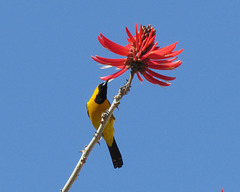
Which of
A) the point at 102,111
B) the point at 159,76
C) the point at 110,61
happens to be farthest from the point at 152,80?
the point at 102,111

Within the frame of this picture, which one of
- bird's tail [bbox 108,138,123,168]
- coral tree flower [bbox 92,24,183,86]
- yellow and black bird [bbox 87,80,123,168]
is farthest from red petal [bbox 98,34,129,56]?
bird's tail [bbox 108,138,123,168]

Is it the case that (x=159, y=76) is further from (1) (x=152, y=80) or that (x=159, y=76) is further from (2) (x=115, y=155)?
(2) (x=115, y=155)

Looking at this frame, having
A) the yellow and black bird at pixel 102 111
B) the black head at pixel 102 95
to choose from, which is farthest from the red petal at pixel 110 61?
the black head at pixel 102 95

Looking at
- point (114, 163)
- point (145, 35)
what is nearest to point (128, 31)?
point (145, 35)

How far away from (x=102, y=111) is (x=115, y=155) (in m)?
1.10

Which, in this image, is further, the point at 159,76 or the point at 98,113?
the point at 98,113

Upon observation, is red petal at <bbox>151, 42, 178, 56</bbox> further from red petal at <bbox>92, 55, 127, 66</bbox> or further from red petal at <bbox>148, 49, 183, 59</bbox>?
red petal at <bbox>92, 55, 127, 66</bbox>

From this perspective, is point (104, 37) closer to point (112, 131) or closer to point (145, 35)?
point (145, 35)

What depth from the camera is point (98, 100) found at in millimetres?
6461

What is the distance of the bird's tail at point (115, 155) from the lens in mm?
6863

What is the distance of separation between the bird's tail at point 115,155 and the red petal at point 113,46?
447cm

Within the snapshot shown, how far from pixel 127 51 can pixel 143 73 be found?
0.23m

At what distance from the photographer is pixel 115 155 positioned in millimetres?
6977

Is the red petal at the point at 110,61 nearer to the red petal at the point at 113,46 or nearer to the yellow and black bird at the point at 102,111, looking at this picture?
the red petal at the point at 113,46
